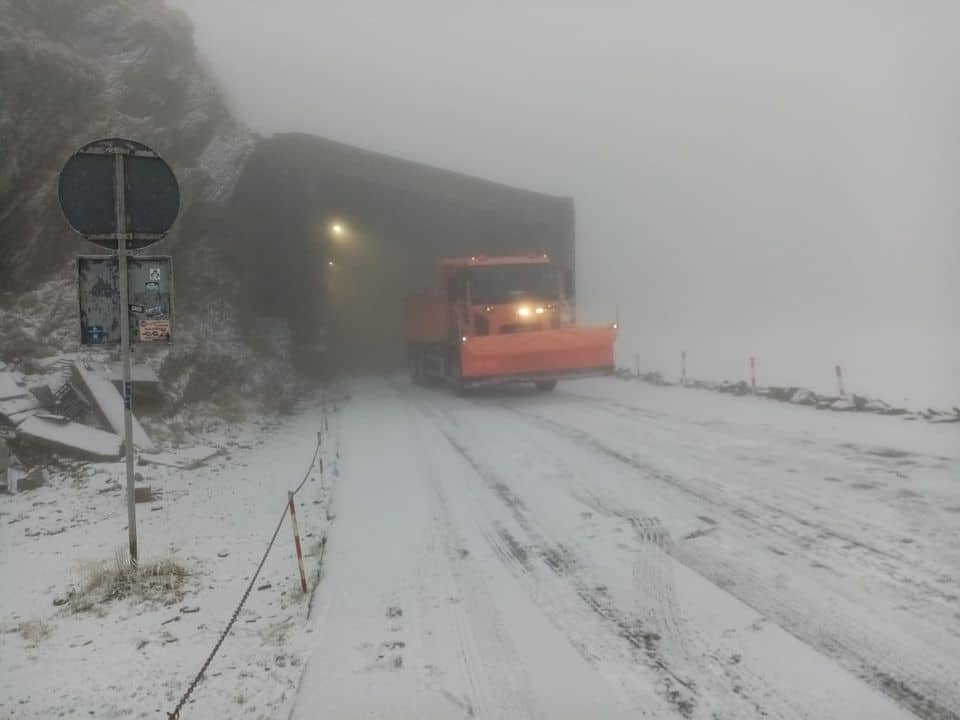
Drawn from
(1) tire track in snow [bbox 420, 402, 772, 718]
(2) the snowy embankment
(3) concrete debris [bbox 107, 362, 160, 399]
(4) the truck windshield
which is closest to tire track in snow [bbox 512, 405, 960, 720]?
(1) tire track in snow [bbox 420, 402, 772, 718]

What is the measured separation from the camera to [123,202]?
17.9ft

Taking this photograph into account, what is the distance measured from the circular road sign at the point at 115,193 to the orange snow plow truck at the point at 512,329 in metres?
10.3

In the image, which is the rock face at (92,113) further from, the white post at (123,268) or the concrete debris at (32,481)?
the white post at (123,268)

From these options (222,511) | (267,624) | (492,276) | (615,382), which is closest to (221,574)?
(267,624)

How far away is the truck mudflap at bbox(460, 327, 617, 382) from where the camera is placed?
1572cm

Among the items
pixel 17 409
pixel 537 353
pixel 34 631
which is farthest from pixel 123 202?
pixel 537 353

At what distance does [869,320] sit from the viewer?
4900cm

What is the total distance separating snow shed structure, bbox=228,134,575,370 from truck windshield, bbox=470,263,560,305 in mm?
4622

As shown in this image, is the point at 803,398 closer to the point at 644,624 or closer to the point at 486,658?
the point at 644,624

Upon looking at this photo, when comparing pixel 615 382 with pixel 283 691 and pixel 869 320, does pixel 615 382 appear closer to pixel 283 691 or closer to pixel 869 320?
pixel 283 691

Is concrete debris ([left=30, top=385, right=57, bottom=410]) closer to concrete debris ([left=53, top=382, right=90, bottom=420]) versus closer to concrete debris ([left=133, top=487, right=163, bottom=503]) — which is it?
concrete debris ([left=53, top=382, right=90, bottom=420])

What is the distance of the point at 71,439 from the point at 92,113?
9455 millimetres

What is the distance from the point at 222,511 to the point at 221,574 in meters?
2.06

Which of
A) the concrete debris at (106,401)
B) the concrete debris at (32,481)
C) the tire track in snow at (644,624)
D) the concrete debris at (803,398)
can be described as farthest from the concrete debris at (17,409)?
the concrete debris at (803,398)
